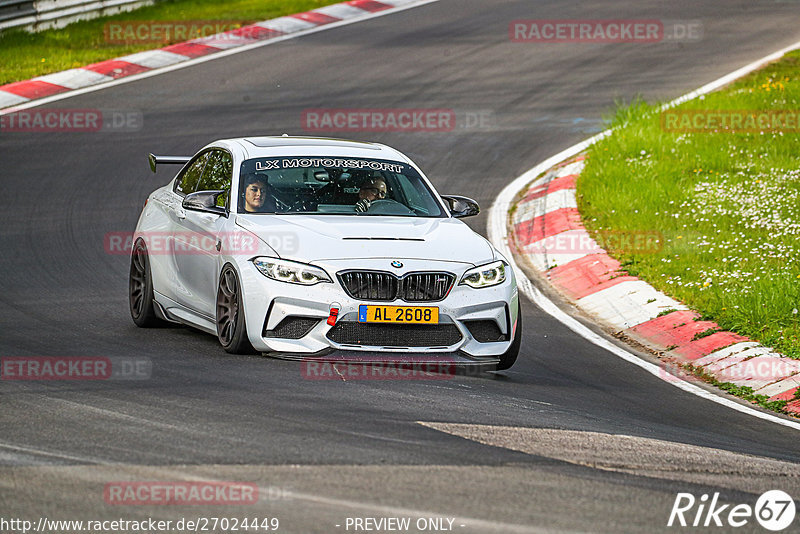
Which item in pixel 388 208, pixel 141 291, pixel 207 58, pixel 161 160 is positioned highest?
pixel 207 58

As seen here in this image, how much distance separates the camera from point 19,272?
1211 cm

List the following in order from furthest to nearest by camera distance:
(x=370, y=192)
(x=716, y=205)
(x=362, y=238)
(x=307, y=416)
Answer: (x=716, y=205) < (x=370, y=192) < (x=362, y=238) < (x=307, y=416)

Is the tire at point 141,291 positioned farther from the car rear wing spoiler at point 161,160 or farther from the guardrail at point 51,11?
the guardrail at point 51,11

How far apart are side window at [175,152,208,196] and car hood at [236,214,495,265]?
1.36m

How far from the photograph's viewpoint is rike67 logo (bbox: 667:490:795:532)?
574 cm

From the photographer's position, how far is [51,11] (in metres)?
23.1

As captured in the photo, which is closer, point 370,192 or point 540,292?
point 370,192

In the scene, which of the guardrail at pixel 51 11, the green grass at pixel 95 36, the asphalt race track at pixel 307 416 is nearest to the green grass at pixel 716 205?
the asphalt race track at pixel 307 416

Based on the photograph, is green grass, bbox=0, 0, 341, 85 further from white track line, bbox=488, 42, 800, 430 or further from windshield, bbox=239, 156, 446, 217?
windshield, bbox=239, 156, 446, 217

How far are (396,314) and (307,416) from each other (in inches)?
64.2

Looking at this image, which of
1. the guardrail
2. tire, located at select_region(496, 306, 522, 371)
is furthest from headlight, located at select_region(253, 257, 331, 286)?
the guardrail

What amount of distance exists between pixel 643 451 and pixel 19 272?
708cm

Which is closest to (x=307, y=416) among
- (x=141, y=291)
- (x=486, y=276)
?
(x=486, y=276)

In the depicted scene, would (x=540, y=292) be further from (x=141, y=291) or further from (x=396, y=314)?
(x=396, y=314)
